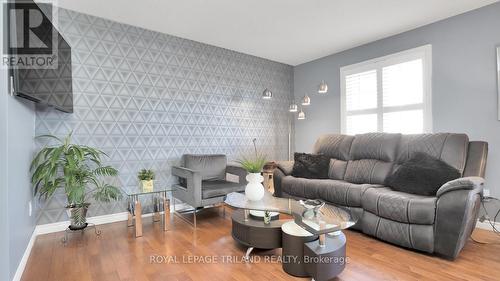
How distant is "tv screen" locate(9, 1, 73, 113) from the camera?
6.19ft

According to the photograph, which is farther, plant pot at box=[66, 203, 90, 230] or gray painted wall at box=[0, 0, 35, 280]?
plant pot at box=[66, 203, 90, 230]

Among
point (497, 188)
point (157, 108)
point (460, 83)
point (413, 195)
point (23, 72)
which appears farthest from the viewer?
point (157, 108)

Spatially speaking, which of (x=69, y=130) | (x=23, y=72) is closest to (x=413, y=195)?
(x=23, y=72)

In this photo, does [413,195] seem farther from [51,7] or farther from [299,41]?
[51,7]

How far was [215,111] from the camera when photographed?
13.8 feet

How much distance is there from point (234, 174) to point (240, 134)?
3.60 ft

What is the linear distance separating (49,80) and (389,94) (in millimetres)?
4257

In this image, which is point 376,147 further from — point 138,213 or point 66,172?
point 66,172

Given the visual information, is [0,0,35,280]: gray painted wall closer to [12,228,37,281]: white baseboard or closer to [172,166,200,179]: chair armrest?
[12,228,37,281]: white baseboard

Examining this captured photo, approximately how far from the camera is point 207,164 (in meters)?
3.75

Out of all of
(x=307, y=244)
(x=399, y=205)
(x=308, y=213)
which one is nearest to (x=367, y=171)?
(x=399, y=205)

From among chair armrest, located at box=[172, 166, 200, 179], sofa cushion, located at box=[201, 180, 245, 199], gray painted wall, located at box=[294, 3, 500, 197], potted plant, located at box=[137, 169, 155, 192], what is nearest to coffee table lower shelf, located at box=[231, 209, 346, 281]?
sofa cushion, located at box=[201, 180, 245, 199]

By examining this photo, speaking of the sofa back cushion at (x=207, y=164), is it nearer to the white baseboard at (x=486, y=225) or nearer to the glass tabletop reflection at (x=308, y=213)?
the glass tabletop reflection at (x=308, y=213)

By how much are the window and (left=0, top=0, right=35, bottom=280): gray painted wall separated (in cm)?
429
